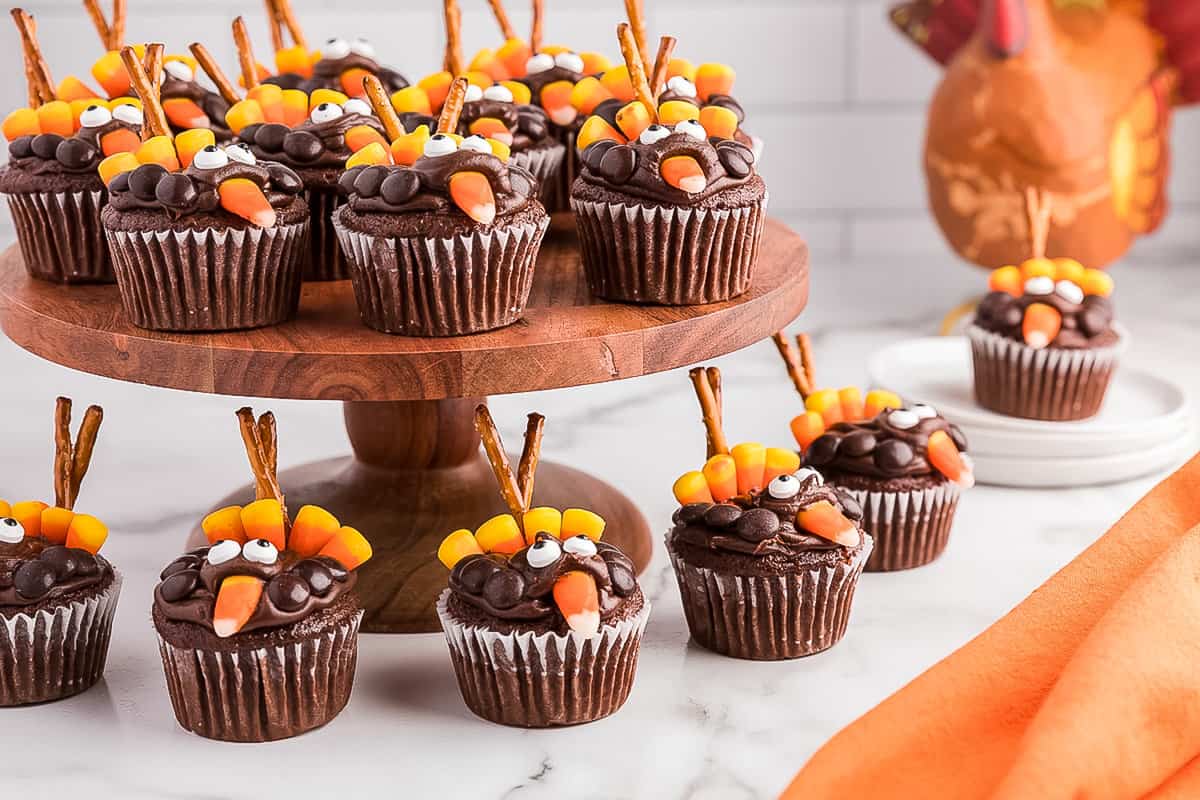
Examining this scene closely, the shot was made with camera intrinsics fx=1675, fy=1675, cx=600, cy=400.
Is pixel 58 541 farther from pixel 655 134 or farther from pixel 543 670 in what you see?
pixel 655 134

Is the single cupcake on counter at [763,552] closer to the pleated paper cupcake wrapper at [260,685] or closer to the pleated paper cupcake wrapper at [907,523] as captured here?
the pleated paper cupcake wrapper at [907,523]

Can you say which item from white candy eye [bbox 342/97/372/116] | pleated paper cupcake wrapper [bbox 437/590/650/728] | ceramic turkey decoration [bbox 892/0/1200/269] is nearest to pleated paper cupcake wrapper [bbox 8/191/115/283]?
white candy eye [bbox 342/97/372/116]

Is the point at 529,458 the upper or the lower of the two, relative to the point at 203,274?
lower

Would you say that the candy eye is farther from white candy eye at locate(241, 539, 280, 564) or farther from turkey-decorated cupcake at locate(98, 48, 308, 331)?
white candy eye at locate(241, 539, 280, 564)

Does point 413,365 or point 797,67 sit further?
point 797,67

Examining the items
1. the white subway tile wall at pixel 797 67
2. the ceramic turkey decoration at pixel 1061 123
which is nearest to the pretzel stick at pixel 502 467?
the ceramic turkey decoration at pixel 1061 123

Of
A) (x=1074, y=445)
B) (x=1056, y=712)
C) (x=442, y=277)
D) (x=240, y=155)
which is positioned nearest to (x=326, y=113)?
(x=240, y=155)
